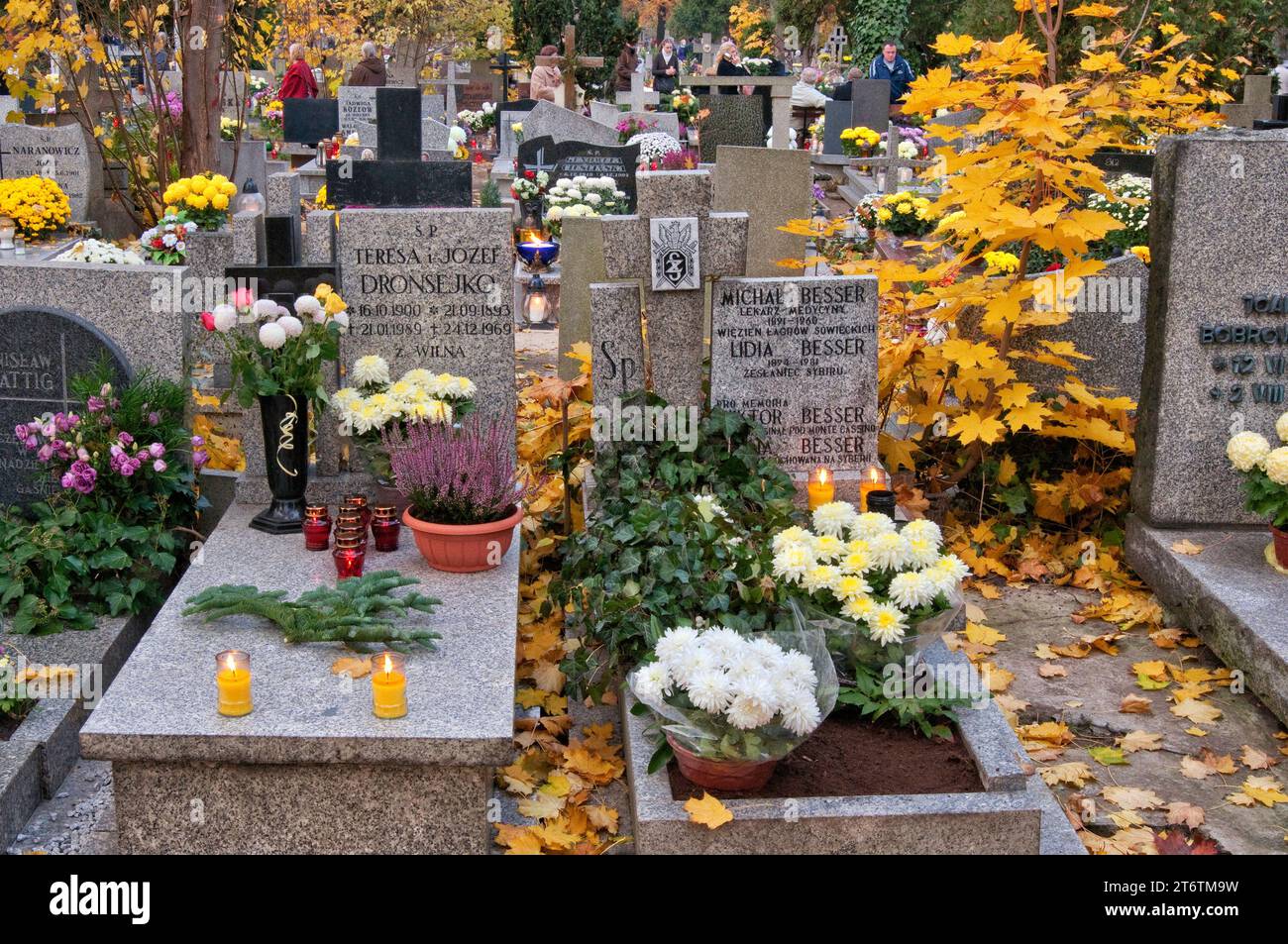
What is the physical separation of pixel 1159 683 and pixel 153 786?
375 cm

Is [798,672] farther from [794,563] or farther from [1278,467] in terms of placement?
[1278,467]

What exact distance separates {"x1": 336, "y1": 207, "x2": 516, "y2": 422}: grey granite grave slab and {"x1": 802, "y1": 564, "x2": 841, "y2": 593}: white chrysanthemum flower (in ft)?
7.67

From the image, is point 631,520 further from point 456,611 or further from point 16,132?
point 16,132

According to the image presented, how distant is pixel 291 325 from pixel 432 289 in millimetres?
944

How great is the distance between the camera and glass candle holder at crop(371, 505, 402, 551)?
5.66 meters

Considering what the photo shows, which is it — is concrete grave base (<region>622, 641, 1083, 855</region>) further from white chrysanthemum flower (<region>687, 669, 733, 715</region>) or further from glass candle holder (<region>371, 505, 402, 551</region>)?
glass candle holder (<region>371, 505, 402, 551</region>)

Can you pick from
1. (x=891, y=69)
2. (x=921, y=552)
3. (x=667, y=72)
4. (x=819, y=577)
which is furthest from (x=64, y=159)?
(x=667, y=72)

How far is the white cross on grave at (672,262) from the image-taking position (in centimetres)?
636

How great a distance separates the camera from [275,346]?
5754 millimetres

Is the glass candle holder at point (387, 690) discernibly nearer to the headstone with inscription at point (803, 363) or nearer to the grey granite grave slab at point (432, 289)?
the grey granite grave slab at point (432, 289)

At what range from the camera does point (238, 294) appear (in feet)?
19.2

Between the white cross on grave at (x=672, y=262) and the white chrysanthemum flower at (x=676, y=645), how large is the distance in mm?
2590

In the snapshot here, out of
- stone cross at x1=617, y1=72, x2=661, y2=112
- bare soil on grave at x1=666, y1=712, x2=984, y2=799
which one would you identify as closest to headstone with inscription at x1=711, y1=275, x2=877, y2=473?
bare soil on grave at x1=666, y1=712, x2=984, y2=799

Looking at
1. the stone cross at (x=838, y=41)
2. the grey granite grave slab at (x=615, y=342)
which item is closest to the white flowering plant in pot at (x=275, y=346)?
the grey granite grave slab at (x=615, y=342)
